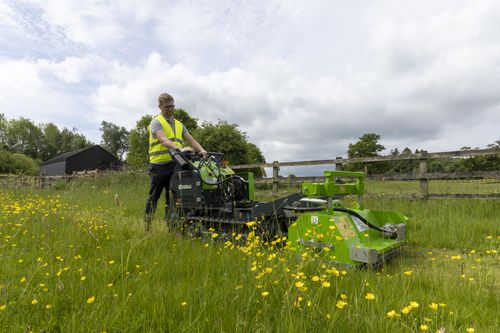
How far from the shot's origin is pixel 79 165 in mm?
51281

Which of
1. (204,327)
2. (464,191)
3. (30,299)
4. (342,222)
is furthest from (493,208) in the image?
(30,299)

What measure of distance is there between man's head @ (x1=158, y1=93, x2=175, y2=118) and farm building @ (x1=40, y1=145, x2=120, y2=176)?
47.5 meters

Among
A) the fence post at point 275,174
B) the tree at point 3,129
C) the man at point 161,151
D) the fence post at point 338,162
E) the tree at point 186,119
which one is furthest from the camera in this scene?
the tree at point 3,129

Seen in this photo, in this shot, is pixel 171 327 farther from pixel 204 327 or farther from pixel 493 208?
pixel 493 208

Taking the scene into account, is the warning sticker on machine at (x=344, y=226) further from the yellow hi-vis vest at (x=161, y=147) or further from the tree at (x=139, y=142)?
the tree at (x=139, y=142)

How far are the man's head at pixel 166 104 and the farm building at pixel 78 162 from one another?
47.5 m

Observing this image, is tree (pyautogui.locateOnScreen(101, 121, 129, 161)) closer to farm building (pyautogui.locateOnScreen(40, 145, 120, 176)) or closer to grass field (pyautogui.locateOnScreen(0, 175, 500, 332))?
farm building (pyautogui.locateOnScreen(40, 145, 120, 176))

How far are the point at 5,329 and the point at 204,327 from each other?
99 centimetres

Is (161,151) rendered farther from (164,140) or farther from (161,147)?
(164,140)

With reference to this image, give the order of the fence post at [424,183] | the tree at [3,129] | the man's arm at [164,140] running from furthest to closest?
1. the tree at [3,129]
2. the fence post at [424,183]
3. the man's arm at [164,140]

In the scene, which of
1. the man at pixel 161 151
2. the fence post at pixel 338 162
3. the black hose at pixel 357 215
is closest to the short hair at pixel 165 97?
the man at pixel 161 151

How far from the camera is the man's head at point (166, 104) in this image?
447cm

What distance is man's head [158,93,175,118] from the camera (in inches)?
176

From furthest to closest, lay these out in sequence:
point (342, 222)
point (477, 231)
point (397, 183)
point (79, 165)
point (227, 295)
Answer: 1. point (79, 165)
2. point (397, 183)
3. point (477, 231)
4. point (342, 222)
5. point (227, 295)
